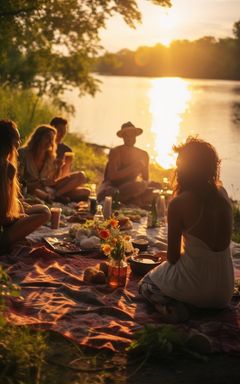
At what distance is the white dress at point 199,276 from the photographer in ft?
12.7

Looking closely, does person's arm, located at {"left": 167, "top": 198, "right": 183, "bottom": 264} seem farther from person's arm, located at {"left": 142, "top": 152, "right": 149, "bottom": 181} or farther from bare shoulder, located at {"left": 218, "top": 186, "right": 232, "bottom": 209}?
person's arm, located at {"left": 142, "top": 152, "right": 149, "bottom": 181}

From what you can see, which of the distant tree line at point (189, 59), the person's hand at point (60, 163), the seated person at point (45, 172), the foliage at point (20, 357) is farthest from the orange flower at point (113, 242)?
the distant tree line at point (189, 59)

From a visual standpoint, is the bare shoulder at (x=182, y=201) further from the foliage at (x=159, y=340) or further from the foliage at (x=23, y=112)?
the foliage at (x=23, y=112)

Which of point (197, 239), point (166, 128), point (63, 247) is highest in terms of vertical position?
point (166, 128)

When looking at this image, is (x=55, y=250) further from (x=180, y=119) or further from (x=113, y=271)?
(x=180, y=119)

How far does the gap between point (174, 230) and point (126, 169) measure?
165 inches

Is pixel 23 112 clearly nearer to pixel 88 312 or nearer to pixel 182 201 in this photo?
pixel 88 312

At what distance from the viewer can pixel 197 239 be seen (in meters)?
3.83

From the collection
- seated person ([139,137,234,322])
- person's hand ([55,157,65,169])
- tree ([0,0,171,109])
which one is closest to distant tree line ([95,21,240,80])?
tree ([0,0,171,109])

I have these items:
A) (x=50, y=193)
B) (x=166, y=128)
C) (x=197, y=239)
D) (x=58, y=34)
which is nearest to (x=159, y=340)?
(x=197, y=239)

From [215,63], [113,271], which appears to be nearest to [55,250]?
[113,271]

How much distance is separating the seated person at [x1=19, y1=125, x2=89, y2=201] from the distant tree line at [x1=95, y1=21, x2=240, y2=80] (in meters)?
47.3

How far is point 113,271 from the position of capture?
4.62 m

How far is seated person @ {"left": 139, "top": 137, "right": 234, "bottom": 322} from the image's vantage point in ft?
12.3
